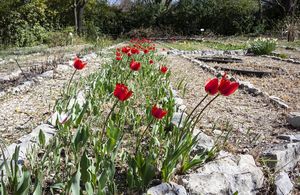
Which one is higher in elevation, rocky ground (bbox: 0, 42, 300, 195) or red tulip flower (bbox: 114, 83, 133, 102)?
red tulip flower (bbox: 114, 83, 133, 102)

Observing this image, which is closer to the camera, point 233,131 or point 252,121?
point 233,131

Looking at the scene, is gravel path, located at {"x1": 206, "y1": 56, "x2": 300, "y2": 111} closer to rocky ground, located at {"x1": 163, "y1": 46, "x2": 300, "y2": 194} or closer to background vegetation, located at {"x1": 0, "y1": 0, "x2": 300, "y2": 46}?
rocky ground, located at {"x1": 163, "y1": 46, "x2": 300, "y2": 194}

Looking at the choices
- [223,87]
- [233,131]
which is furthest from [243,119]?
[223,87]

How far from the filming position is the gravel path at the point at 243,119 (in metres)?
2.96

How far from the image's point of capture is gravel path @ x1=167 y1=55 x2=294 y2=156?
9.70 feet

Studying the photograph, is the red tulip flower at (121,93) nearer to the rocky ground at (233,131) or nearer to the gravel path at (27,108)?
the rocky ground at (233,131)

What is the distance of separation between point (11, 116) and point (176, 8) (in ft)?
77.5

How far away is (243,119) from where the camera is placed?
12.1 feet

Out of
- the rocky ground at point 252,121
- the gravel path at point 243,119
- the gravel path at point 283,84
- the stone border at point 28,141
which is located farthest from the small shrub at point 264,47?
the stone border at point 28,141

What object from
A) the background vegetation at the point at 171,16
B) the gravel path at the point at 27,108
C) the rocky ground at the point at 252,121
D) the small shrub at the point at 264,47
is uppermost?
the background vegetation at the point at 171,16

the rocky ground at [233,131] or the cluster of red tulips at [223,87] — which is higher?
the cluster of red tulips at [223,87]

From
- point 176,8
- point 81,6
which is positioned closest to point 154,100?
point 81,6

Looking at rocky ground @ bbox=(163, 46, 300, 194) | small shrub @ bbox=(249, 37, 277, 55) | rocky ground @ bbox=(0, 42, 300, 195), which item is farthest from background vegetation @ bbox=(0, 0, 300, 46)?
rocky ground @ bbox=(0, 42, 300, 195)

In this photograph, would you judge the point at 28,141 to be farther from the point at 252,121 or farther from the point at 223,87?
the point at 252,121
